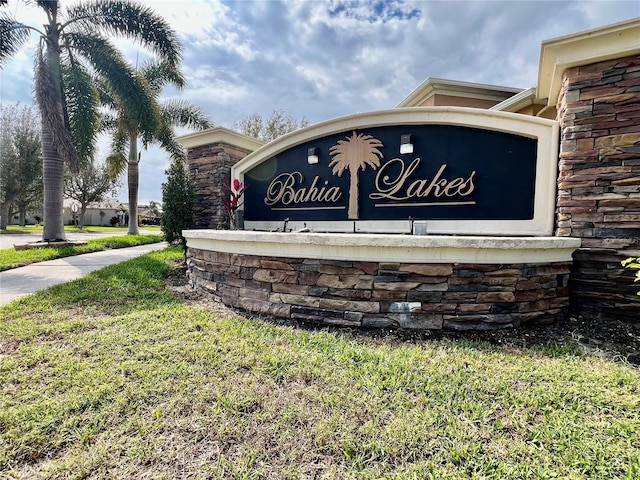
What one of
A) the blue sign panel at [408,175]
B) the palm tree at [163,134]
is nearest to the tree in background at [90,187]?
the palm tree at [163,134]

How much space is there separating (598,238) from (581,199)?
0.46 metres

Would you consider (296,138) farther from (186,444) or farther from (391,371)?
(186,444)

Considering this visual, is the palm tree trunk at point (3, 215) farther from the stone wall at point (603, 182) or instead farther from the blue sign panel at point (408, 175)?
the stone wall at point (603, 182)

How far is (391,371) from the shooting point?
2.47 metres

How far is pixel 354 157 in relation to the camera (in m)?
5.58

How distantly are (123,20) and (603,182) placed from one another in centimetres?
1202

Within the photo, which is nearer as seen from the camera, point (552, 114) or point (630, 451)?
point (630, 451)

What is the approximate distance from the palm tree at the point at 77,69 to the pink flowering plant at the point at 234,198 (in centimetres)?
462

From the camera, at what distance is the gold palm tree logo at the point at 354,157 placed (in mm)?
5410

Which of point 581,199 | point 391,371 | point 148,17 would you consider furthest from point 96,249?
point 581,199

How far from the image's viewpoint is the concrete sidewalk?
16.8 ft

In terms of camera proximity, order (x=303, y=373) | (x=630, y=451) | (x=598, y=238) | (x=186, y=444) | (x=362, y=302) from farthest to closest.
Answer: (x=598, y=238)
(x=362, y=302)
(x=303, y=373)
(x=186, y=444)
(x=630, y=451)

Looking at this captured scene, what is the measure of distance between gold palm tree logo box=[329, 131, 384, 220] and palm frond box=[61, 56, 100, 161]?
7237 millimetres

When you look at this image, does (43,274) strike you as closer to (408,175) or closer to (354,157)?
(354,157)
